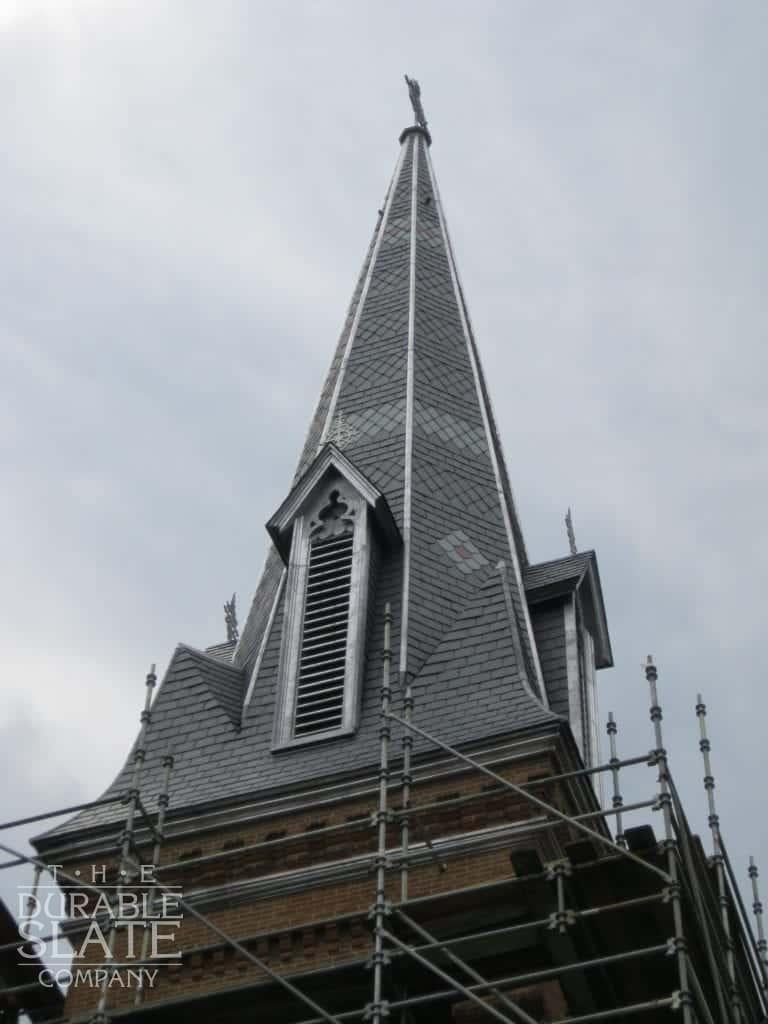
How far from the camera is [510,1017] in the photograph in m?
19.7

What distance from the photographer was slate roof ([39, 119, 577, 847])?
24469 millimetres

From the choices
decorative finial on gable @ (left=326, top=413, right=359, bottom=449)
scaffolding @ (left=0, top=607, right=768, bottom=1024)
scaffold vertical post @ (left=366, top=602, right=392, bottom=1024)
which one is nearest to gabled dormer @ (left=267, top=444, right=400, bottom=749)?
decorative finial on gable @ (left=326, top=413, right=359, bottom=449)

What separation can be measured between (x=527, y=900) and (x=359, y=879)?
429cm

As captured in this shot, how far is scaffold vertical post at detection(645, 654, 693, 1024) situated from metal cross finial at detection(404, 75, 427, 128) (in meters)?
23.8

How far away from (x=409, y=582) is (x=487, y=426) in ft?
16.6

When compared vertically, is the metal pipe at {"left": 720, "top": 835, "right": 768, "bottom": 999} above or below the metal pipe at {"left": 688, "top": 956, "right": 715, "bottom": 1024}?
above

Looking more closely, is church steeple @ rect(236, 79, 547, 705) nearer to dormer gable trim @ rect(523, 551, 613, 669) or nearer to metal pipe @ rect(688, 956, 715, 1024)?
dormer gable trim @ rect(523, 551, 613, 669)

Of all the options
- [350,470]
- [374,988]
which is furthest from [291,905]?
[350,470]

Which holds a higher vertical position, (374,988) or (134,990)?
(134,990)

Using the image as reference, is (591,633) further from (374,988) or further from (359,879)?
(374,988)

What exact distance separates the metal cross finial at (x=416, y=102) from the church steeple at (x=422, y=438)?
5.98 m

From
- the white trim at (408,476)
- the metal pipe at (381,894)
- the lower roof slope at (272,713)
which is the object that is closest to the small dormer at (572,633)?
the lower roof slope at (272,713)

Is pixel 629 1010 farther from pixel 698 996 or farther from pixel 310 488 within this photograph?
pixel 310 488

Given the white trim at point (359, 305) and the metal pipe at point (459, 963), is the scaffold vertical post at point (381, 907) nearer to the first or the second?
the metal pipe at point (459, 963)
